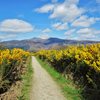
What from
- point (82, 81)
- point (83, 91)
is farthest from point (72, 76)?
point (83, 91)

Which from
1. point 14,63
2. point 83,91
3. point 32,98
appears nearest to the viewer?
point 32,98

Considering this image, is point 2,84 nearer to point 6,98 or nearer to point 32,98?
point 32,98

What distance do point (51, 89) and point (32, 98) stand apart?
276cm

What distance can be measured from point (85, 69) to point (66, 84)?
177cm

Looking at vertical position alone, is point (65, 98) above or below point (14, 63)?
below

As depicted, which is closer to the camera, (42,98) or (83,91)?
(42,98)

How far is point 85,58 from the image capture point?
15320mm

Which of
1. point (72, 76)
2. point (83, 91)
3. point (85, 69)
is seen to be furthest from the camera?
point (72, 76)

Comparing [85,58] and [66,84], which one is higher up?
[85,58]

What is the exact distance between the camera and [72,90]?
48.7 ft

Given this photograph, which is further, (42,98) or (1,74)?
(1,74)

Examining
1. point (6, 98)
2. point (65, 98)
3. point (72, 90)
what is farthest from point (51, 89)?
point (6, 98)

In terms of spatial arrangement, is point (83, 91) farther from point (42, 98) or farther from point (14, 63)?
point (14, 63)

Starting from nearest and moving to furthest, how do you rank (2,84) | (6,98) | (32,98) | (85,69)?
(6,98) → (32,98) → (2,84) → (85,69)
